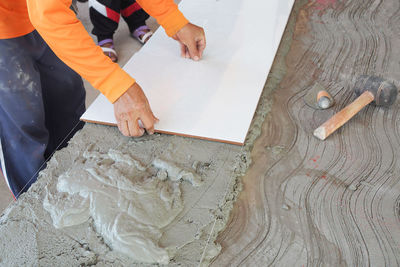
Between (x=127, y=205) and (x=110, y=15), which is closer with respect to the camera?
(x=127, y=205)

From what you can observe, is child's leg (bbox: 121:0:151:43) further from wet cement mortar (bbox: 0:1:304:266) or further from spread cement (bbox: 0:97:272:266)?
spread cement (bbox: 0:97:272:266)

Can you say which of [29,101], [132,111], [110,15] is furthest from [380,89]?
[110,15]

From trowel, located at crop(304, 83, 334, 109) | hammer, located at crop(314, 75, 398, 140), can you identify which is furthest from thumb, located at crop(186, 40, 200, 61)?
hammer, located at crop(314, 75, 398, 140)

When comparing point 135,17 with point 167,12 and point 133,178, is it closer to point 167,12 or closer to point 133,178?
point 167,12

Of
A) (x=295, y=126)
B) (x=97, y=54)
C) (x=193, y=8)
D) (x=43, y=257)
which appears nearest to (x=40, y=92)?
(x=97, y=54)

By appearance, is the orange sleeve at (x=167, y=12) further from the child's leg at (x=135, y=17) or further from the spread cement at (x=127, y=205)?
the child's leg at (x=135, y=17)

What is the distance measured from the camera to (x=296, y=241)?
2.87 feet

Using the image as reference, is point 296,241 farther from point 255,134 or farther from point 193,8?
point 193,8

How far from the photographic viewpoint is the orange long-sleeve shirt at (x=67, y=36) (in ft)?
3.14

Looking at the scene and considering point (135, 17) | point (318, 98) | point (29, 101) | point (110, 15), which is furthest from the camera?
point (135, 17)

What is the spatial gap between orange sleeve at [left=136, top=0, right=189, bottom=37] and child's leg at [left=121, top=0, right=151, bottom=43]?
5.02 ft

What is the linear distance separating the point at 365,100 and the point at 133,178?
0.85 metres

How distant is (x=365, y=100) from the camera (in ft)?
3.81

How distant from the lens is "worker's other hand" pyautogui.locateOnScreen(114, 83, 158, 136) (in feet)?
3.63
